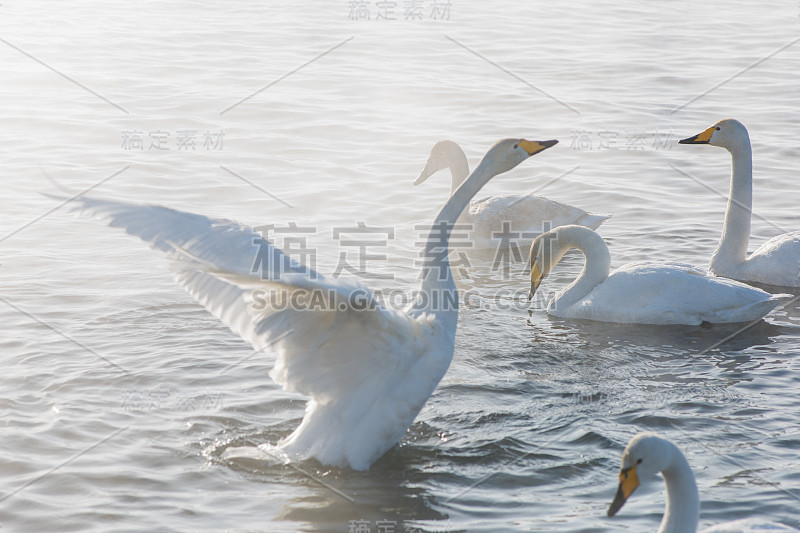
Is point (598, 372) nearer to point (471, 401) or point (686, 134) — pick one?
point (471, 401)

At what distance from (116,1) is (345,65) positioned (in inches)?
430

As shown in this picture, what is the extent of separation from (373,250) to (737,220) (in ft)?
12.4

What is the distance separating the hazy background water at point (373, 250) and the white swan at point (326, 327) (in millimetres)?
329

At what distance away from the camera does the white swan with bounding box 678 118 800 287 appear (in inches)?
355

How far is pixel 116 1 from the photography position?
2617 centimetres

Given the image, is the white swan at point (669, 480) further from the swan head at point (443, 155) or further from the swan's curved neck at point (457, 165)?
the swan head at point (443, 155)

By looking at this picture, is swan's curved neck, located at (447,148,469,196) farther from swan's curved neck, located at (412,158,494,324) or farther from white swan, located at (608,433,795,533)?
white swan, located at (608,433,795,533)

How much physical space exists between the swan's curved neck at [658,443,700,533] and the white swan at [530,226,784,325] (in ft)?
12.8

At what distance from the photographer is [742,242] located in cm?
930

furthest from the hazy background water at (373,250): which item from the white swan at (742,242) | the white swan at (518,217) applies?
the white swan at (742,242)

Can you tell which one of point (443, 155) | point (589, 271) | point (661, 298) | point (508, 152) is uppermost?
point (508, 152)

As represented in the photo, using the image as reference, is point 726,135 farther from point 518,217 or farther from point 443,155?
point 443,155

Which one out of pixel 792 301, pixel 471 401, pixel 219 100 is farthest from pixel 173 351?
pixel 219 100

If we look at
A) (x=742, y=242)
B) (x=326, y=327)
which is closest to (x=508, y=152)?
(x=326, y=327)
